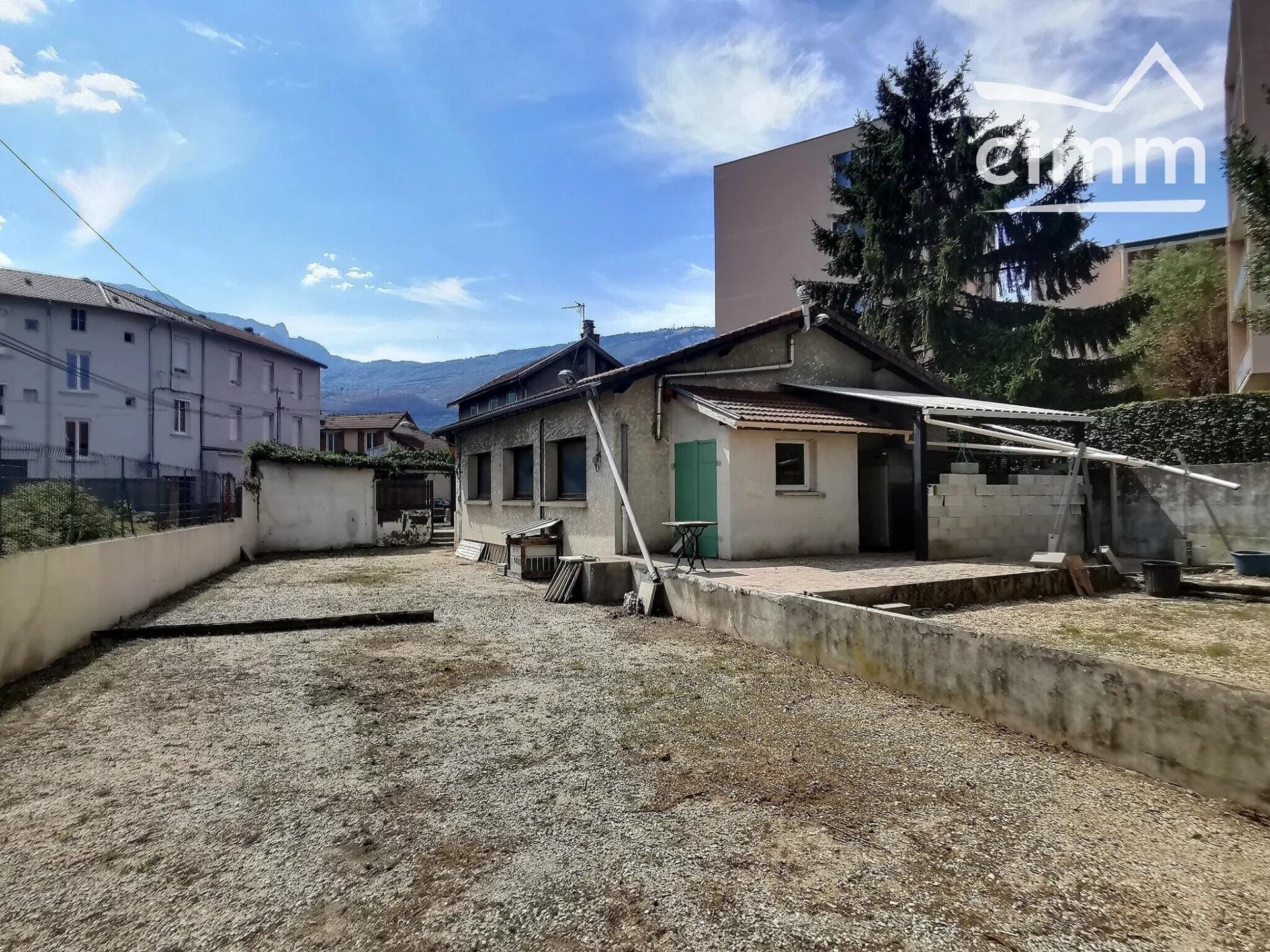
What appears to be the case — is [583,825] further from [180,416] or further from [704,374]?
[180,416]

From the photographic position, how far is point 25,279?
31.7m

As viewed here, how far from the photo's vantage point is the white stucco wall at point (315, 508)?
17.7 meters

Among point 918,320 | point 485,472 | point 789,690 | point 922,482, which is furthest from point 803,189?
point 789,690

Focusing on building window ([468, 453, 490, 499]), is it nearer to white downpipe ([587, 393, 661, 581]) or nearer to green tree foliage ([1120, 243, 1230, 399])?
white downpipe ([587, 393, 661, 581])

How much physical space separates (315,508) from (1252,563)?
20462 mm

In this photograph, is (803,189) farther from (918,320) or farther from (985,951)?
(985,951)

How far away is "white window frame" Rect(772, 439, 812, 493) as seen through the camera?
1028 centimetres

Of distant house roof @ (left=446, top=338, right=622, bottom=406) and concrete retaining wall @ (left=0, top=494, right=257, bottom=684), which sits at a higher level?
distant house roof @ (left=446, top=338, right=622, bottom=406)

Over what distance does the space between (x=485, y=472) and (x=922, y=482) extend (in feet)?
35.3

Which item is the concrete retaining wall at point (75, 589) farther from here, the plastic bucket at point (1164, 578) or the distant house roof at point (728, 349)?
the plastic bucket at point (1164, 578)

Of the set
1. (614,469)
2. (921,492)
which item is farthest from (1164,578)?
(614,469)

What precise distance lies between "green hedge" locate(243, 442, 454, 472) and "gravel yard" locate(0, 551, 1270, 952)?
13350mm

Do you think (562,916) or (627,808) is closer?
(562,916)

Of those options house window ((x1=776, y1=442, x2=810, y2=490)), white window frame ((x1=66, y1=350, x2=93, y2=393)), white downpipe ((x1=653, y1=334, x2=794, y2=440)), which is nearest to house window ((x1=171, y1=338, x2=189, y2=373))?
white window frame ((x1=66, y1=350, x2=93, y2=393))
